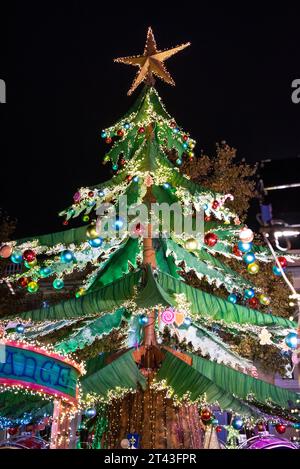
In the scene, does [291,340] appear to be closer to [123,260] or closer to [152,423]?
[152,423]

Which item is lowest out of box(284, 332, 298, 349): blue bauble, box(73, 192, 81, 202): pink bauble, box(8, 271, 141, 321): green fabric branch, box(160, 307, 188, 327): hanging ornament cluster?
box(284, 332, 298, 349): blue bauble

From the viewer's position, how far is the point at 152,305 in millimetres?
6840

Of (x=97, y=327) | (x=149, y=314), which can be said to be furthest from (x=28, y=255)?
(x=149, y=314)

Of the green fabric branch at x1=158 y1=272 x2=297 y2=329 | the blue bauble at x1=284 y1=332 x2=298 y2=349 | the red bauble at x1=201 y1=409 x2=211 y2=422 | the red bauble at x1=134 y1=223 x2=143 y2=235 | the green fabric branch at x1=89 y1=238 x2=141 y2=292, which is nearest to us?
the green fabric branch at x1=158 y1=272 x2=297 y2=329

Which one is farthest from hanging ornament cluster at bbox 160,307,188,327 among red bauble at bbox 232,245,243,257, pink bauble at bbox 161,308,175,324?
red bauble at bbox 232,245,243,257

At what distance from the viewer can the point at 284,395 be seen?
8414 millimetres

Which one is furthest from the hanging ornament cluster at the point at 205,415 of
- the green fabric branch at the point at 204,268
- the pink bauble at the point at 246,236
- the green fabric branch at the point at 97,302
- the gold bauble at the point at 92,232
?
the gold bauble at the point at 92,232

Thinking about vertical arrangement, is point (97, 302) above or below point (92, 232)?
below

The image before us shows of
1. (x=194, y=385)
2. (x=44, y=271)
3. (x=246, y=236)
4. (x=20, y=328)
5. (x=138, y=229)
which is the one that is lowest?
(x=194, y=385)

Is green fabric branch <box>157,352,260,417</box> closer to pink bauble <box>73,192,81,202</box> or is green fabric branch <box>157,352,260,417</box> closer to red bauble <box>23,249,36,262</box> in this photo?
red bauble <box>23,249,36,262</box>

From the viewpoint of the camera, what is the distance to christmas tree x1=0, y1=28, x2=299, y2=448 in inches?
303

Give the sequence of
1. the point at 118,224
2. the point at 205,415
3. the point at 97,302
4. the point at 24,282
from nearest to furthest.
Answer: the point at 97,302 < the point at 118,224 < the point at 205,415 < the point at 24,282
